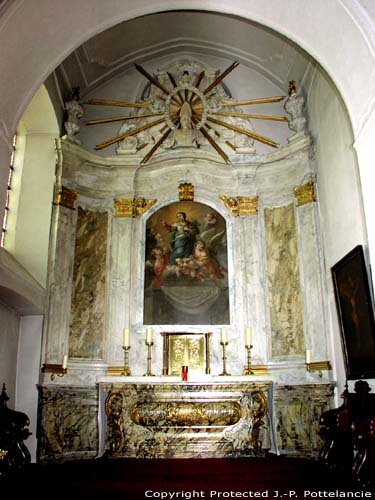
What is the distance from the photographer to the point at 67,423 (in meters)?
8.02

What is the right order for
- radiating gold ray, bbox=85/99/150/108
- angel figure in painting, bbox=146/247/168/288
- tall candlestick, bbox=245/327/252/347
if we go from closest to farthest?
1. tall candlestick, bbox=245/327/252/347
2. angel figure in painting, bbox=146/247/168/288
3. radiating gold ray, bbox=85/99/150/108

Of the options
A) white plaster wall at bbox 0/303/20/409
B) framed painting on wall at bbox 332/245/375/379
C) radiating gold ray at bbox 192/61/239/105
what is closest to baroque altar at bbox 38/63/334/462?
radiating gold ray at bbox 192/61/239/105

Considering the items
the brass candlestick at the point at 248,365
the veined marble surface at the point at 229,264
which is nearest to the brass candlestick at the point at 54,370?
the veined marble surface at the point at 229,264

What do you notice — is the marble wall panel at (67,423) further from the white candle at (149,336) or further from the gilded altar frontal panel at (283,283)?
the gilded altar frontal panel at (283,283)

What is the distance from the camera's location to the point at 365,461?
5004mm

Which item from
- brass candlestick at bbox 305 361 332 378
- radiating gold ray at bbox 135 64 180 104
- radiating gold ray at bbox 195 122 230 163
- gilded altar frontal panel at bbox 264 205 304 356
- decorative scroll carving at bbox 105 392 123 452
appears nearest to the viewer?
decorative scroll carving at bbox 105 392 123 452

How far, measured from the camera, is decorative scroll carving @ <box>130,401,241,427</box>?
25.4 feet

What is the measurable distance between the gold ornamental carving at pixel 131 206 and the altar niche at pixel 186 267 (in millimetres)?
226

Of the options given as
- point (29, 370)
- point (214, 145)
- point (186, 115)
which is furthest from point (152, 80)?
point (29, 370)

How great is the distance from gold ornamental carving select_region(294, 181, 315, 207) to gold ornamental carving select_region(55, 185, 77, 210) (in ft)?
12.4

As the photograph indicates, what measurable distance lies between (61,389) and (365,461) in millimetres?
4637

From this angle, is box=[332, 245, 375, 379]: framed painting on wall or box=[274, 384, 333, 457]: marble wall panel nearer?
box=[332, 245, 375, 379]: framed painting on wall

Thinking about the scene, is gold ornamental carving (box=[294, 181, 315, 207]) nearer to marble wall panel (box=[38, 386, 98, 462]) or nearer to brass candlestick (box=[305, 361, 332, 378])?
brass candlestick (box=[305, 361, 332, 378])

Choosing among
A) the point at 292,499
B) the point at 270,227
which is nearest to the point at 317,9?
the point at 270,227
